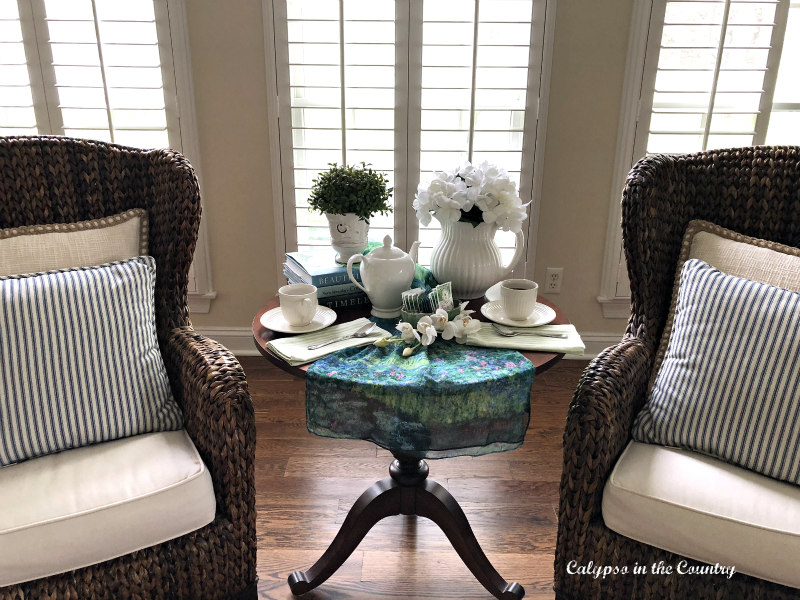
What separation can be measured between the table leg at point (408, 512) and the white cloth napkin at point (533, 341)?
334 millimetres

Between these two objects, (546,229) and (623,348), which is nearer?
(623,348)

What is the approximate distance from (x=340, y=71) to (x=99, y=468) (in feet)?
4.91

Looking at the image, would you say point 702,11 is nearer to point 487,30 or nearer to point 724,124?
point 724,124

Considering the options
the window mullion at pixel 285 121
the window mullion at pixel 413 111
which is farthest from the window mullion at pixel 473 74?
the window mullion at pixel 285 121

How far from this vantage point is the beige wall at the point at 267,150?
7.42ft

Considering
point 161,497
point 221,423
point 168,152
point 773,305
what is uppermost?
point 168,152

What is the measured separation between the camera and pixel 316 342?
1.45m

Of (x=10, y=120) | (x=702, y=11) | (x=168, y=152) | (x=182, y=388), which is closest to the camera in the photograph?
(x=182, y=388)

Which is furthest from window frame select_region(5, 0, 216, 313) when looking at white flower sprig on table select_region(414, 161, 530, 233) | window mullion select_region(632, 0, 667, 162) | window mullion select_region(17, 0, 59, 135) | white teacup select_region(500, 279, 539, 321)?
window mullion select_region(632, 0, 667, 162)

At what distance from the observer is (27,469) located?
126cm

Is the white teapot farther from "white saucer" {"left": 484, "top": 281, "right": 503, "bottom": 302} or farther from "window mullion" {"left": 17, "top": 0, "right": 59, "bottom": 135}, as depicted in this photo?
"window mullion" {"left": 17, "top": 0, "right": 59, "bottom": 135}

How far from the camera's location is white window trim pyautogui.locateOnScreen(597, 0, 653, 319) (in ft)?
7.31

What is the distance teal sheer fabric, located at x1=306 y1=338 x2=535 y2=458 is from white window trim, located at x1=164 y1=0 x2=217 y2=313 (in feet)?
3.34

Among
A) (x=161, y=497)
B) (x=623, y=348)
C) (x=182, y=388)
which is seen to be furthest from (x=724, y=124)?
(x=161, y=497)
